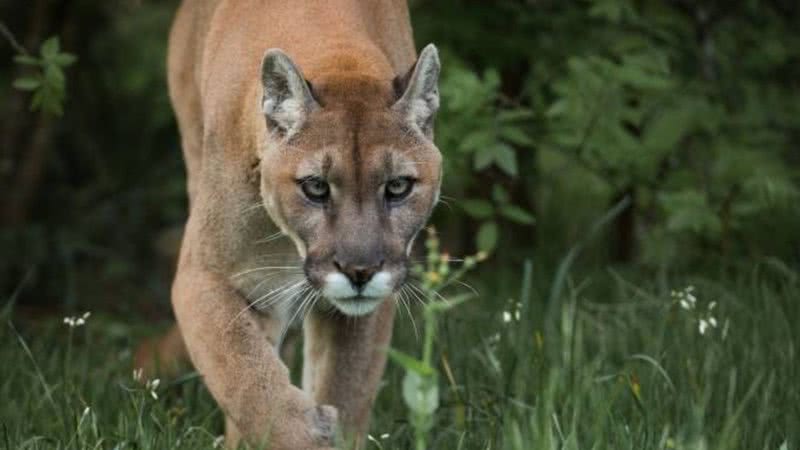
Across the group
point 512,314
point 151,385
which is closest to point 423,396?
point 151,385

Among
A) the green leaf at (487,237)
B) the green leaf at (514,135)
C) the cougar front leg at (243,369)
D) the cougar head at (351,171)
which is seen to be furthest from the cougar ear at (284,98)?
the green leaf at (487,237)

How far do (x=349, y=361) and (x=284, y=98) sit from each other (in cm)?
106

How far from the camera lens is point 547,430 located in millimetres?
4039

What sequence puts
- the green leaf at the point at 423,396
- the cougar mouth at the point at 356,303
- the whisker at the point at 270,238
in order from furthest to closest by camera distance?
the whisker at the point at 270,238, the cougar mouth at the point at 356,303, the green leaf at the point at 423,396

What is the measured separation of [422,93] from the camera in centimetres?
504

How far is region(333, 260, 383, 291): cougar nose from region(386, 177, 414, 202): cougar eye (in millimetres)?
295

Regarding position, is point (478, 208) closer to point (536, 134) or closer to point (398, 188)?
point (536, 134)

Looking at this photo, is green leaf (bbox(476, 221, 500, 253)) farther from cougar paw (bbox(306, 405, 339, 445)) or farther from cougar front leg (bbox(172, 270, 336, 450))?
cougar paw (bbox(306, 405, 339, 445))

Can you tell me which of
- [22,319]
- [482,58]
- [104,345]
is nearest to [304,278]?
[104,345]

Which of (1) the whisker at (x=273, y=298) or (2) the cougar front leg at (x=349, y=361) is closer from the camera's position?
(1) the whisker at (x=273, y=298)

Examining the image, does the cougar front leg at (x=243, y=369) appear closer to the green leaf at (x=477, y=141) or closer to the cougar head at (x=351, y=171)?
the cougar head at (x=351, y=171)

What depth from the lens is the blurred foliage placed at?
23.1 ft

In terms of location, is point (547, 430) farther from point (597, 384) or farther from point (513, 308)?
point (513, 308)

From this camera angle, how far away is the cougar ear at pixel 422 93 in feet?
16.3
